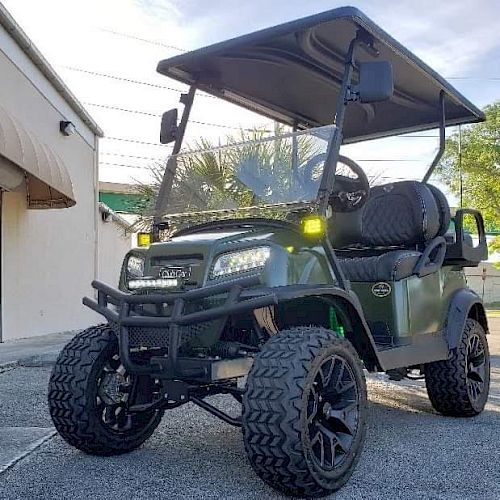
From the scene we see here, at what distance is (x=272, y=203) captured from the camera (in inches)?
166

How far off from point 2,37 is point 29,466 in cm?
945

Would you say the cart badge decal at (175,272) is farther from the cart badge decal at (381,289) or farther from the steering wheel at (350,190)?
the cart badge decal at (381,289)

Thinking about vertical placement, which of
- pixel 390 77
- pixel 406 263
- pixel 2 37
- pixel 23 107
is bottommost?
pixel 406 263

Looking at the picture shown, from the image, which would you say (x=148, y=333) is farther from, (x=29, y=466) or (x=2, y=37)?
(x=2, y=37)

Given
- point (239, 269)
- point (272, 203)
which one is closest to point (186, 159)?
point (272, 203)

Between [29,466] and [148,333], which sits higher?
[148,333]

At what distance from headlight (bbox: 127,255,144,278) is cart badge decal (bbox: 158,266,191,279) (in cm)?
22

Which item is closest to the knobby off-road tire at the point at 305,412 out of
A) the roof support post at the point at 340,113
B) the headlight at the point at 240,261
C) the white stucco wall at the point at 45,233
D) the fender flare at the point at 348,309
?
the fender flare at the point at 348,309

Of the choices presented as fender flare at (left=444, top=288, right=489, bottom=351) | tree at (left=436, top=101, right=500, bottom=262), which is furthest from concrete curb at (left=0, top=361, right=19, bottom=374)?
tree at (left=436, top=101, right=500, bottom=262)

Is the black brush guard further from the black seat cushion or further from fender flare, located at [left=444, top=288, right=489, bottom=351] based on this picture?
fender flare, located at [left=444, top=288, right=489, bottom=351]

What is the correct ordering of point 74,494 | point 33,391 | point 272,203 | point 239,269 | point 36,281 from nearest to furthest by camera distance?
1. point 74,494
2. point 239,269
3. point 272,203
4. point 33,391
5. point 36,281

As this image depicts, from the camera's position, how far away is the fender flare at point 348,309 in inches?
139

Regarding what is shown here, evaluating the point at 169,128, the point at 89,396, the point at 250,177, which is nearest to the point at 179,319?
the point at 89,396

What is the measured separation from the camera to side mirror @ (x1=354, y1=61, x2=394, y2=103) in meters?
3.88
